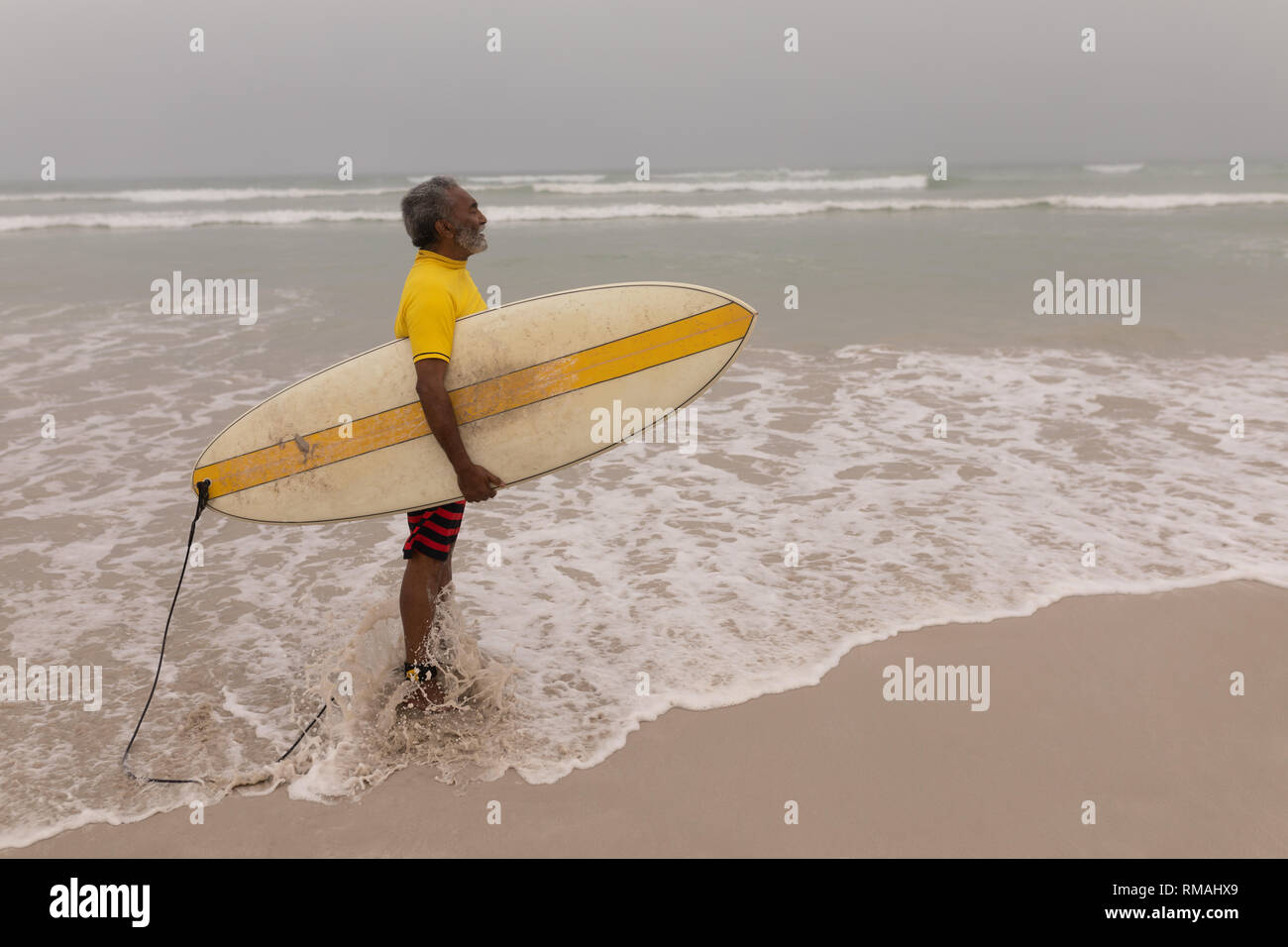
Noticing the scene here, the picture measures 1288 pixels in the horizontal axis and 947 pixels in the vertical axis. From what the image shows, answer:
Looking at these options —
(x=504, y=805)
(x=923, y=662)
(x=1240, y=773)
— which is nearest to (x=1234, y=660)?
(x=1240, y=773)

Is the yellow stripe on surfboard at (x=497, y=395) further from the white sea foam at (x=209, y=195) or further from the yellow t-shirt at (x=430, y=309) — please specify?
the white sea foam at (x=209, y=195)

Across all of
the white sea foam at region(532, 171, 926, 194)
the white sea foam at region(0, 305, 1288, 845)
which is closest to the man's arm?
the white sea foam at region(0, 305, 1288, 845)

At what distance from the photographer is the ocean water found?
2.65 metres

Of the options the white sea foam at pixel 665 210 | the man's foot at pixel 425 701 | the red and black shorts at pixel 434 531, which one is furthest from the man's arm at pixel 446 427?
the white sea foam at pixel 665 210

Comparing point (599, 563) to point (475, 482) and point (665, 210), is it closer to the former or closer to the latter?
point (475, 482)

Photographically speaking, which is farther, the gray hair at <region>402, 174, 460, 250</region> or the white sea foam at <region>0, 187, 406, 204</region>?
the white sea foam at <region>0, 187, 406, 204</region>

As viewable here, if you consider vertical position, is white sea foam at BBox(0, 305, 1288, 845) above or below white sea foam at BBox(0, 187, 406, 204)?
below

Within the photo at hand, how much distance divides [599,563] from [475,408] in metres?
1.26

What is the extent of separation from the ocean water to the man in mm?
156

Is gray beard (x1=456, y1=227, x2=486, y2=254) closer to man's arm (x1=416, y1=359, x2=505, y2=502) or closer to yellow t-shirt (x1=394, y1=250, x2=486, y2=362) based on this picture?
yellow t-shirt (x1=394, y1=250, x2=486, y2=362)

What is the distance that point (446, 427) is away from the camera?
2.33 metres

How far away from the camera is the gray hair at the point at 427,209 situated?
2344 mm

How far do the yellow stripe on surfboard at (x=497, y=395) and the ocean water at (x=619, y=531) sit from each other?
63 centimetres
